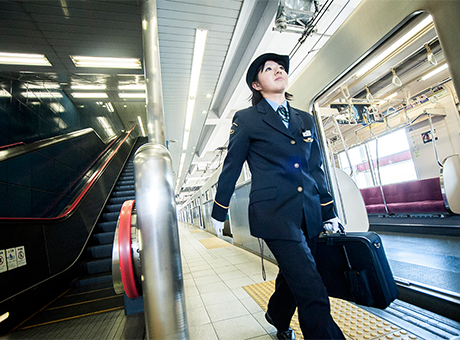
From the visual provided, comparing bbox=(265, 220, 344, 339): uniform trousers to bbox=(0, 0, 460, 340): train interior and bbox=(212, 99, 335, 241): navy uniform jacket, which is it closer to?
bbox=(212, 99, 335, 241): navy uniform jacket

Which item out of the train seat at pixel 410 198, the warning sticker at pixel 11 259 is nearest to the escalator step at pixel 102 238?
the warning sticker at pixel 11 259

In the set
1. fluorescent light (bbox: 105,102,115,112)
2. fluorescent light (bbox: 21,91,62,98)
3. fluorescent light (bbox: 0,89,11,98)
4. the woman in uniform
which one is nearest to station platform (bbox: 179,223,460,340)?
the woman in uniform

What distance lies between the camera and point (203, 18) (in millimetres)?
3895

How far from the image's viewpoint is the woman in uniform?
1.06 metres

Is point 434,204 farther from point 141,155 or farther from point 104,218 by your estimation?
point 104,218

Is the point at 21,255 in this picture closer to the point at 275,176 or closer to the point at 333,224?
the point at 275,176

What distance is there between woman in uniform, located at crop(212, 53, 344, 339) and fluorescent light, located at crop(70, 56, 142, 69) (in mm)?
4658

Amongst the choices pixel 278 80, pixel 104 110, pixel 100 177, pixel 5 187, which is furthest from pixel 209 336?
pixel 104 110

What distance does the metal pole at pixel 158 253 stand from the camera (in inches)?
37.2

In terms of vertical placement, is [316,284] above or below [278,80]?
below

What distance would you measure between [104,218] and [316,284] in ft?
16.3

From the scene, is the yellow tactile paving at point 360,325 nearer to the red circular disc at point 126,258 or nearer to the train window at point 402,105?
the red circular disc at point 126,258

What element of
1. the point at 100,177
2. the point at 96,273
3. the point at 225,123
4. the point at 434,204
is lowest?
the point at 434,204

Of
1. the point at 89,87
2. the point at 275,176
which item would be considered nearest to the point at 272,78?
the point at 275,176
